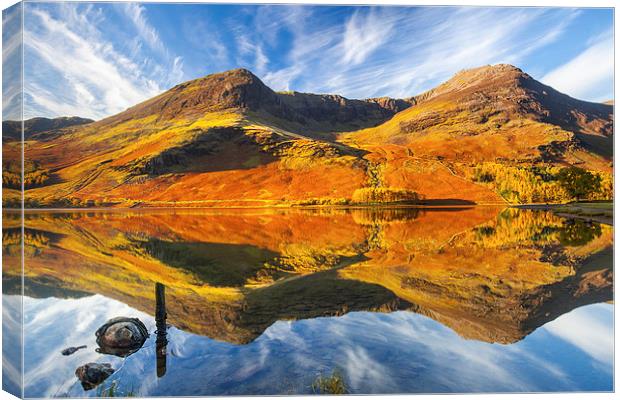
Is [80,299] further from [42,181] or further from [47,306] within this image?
[42,181]

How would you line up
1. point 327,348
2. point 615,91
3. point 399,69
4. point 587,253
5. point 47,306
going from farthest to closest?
point 399,69 → point 587,253 → point 47,306 → point 615,91 → point 327,348

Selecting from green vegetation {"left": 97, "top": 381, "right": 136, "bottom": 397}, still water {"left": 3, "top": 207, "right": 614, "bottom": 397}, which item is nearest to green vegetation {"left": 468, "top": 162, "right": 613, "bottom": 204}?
still water {"left": 3, "top": 207, "right": 614, "bottom": 397}

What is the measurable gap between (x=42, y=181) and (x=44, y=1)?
2397cm

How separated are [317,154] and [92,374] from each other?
129 feet

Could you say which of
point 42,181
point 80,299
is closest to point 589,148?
point 80,299

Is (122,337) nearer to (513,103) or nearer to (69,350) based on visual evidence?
(69,350)

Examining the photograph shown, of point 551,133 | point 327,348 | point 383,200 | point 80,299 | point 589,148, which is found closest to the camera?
point 327,348

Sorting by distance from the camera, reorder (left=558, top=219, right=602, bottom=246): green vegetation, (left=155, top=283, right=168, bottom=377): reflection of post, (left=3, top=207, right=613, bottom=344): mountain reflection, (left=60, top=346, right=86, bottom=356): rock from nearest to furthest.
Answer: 1. (left=155, top=283, right=168, bottom=377): reflection of post
2. (left=60, top=346, right=86, bottom=356): rock
3. (left=3, top=207, right=613, bottom=344): mountain reflection
4. (left=558, top=219, right=602, bottom=246): green vegetation

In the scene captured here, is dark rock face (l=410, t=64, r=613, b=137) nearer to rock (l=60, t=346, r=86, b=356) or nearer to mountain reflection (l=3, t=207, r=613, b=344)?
mountain reflection (l=3, t=207, r=613, b=344)

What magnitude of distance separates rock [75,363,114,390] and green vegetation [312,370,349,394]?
2.58 m

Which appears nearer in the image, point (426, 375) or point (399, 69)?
point (426, 375)

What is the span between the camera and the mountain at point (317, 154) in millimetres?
33031

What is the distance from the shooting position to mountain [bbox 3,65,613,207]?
3303 cm

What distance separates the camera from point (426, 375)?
14.4 ft
